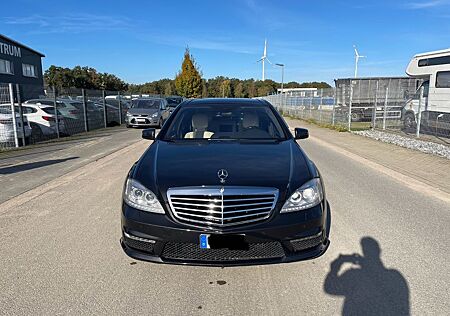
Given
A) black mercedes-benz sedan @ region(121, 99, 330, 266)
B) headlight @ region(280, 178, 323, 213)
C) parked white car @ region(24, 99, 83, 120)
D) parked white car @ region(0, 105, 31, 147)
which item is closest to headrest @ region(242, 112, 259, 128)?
black mercedes-benz sedan @ region(121, 99, 330, 266)

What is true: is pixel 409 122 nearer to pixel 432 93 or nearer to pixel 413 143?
pixel 432 93

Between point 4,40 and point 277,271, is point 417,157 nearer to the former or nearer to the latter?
point 277,271

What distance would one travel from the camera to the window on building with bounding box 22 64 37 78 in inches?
1467

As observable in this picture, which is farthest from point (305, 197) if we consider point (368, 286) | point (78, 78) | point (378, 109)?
point (78, 78)

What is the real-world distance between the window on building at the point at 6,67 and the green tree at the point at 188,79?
20.9 m

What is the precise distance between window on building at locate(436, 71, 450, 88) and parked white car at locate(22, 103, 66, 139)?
15298 millimetres

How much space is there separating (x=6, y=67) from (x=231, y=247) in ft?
128

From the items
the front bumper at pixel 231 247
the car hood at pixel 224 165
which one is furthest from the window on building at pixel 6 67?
the front bumper at pixel 231 247

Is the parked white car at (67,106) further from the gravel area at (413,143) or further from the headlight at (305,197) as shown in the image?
the headlight at (305,197)

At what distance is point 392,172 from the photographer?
777 cm

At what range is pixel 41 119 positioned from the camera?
13195 millimetres

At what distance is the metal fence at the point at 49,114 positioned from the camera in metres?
10.9

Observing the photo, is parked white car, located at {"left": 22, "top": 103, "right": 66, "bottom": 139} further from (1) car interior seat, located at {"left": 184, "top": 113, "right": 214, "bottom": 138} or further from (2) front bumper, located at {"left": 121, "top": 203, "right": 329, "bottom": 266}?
(2) front bumper, located at {"left": 121, "top": 203, "right": 329, "bottom": 266}

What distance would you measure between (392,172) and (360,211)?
339 cm
